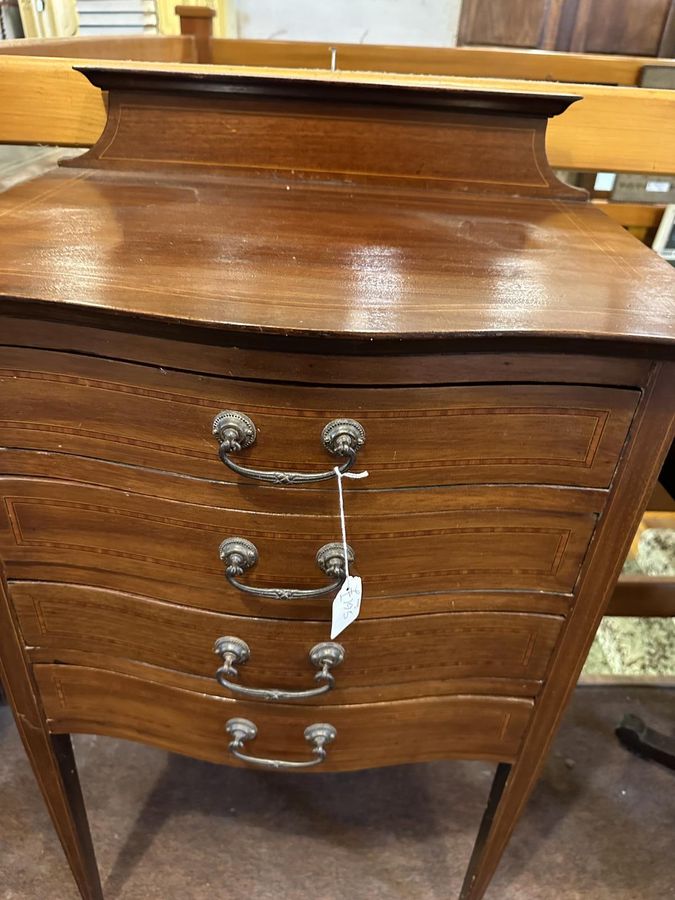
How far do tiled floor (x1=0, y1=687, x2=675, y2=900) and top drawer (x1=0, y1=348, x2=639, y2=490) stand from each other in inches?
30.9

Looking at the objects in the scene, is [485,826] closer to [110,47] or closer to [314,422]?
[314,422]

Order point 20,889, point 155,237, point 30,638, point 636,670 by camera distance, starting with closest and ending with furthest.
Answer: point 155,237 → point 30,638 → point 20,889 → point 636,670

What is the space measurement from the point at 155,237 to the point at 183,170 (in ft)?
0.86

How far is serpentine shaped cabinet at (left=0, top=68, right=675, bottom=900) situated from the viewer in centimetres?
50

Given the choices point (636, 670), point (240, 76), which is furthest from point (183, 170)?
point (636, 670)

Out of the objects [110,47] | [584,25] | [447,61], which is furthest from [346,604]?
[584,25]

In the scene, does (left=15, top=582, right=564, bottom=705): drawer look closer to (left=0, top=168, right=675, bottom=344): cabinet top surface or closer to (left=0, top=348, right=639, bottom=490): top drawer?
(left=0, top=348, right=639, bottom=490): top drawer

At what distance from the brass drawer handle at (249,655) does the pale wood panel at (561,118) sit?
73 cm

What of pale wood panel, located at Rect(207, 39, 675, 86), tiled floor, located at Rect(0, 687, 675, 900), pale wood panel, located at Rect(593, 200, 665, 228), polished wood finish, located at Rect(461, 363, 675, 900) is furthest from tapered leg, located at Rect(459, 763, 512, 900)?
pale wood panel, located at Rect(593, 200, 665, 228)

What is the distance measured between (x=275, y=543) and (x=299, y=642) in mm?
134

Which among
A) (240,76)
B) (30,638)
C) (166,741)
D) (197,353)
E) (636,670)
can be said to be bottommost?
(636,670)

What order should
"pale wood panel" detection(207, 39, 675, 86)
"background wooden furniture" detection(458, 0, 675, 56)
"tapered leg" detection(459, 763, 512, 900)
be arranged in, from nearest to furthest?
1. "tapered leg" detection(459, 763, 512, 900)
2. "pale wood panel" detection(207, 39, 675, 86)
3. "background wooden furniture" detection(458, 0, 675, 56)

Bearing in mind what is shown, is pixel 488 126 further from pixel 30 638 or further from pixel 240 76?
pixel 30 638

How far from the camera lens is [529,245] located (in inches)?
25.4
